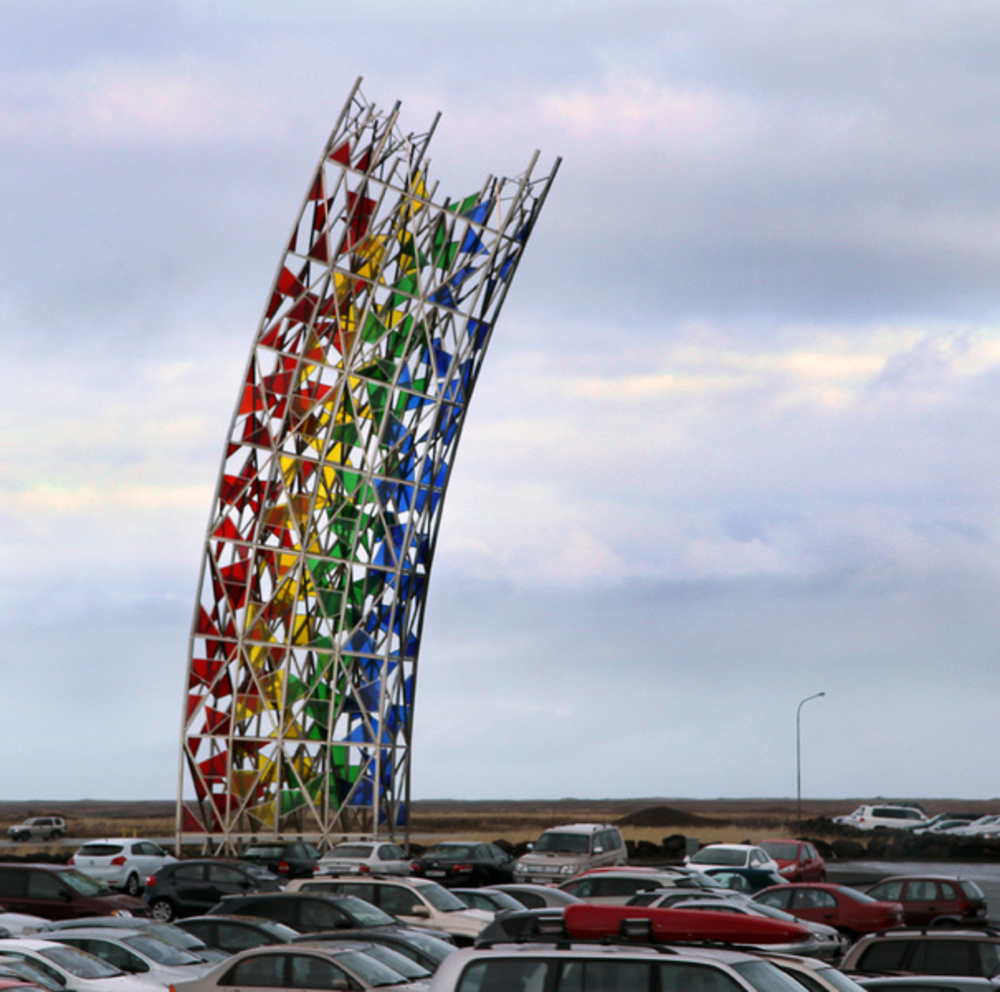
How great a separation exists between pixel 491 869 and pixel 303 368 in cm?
1803

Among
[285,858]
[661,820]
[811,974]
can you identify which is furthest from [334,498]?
[661,820]

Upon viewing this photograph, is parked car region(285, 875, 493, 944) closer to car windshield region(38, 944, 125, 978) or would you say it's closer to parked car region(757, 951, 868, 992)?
car windshield region(38, 944, 125, 978)

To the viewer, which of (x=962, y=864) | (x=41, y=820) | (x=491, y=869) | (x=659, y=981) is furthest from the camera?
(x=41, y=820)

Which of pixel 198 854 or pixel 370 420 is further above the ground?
pixel 370 420

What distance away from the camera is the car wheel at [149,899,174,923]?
32438 millimetres

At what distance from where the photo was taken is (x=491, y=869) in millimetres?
36969

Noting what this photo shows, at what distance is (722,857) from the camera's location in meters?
37.4

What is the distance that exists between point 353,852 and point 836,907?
47.5 ft

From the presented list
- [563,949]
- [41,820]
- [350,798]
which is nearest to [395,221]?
[350,798]

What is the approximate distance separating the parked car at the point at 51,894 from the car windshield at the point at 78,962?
9313 millimetres

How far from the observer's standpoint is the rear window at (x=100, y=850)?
128ft

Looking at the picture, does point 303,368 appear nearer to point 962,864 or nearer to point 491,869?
point 491,869

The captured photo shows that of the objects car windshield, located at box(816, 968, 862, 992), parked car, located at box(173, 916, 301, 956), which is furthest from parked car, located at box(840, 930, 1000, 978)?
parked car, located at box(173, 916, 301, 956)

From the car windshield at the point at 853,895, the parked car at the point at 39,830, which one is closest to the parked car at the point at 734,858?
the car windshield at the point at 853,895
